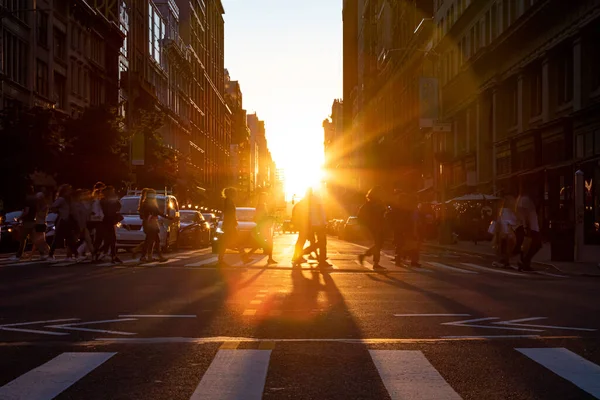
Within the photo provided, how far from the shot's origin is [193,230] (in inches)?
1291

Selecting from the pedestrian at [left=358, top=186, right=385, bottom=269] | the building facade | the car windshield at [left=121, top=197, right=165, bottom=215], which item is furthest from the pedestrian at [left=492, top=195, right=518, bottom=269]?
the building facade

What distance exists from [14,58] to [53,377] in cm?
4310

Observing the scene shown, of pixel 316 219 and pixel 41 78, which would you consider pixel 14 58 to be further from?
pixel 316 219

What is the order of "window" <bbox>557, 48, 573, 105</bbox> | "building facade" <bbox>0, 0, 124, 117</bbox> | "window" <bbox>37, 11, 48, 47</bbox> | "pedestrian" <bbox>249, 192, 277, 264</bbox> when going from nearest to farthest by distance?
"pedestrian" <bbox>249, 192, 277, 264</bbox> < "window" <bbox>557, 48, 573, 105</bbox> < "building facade" <bbox>0, 0, 124, 117</bbox> < "window" <bbox>37, 11, 48, 47</bbox>

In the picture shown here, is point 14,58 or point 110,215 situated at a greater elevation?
point 14,58

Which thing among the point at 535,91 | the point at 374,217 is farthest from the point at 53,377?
the point at 535,91

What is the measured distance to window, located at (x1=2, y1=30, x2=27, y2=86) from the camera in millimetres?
45062

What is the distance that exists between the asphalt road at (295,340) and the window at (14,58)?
3285cm

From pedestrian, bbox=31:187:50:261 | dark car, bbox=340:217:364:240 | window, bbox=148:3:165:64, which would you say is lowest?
dark car, bbox=340:217:364:240

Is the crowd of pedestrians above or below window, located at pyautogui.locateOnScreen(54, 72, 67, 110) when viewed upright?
below

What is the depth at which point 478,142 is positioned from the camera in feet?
170

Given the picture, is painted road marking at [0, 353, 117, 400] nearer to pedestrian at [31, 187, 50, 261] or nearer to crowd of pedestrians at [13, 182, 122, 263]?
crowd of pedestrians at [13, 182, 122, 263]

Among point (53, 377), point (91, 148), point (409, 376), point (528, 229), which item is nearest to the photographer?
point (53, 377)

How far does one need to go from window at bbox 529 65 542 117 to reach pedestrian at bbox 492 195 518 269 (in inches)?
845
